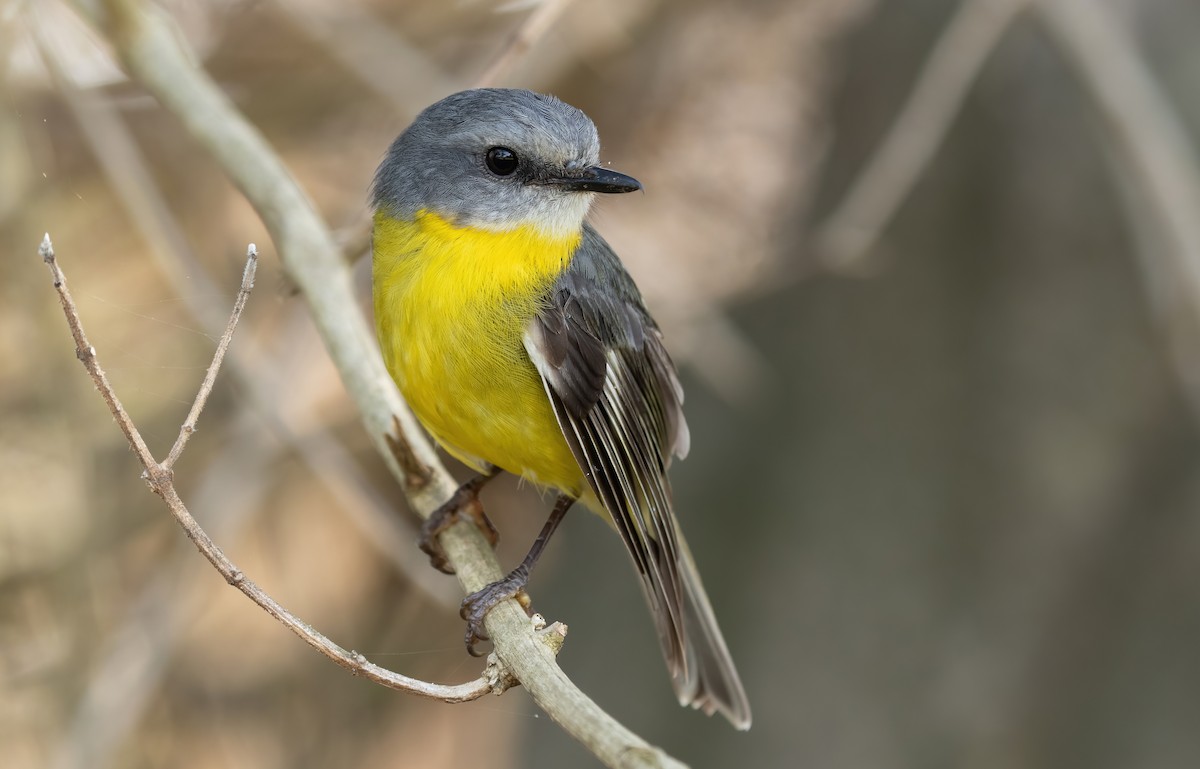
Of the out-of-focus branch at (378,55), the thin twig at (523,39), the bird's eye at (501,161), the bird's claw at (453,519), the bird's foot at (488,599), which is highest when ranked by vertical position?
the out-of-focus branch at (378,55)

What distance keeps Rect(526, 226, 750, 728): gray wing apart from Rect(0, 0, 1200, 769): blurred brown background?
1.27m

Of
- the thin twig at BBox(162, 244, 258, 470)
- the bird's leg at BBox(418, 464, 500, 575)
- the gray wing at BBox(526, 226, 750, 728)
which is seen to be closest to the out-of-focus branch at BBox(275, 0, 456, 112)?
the gray wing at BBox(526, 226, 750, 728)

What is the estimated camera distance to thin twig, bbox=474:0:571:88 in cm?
308

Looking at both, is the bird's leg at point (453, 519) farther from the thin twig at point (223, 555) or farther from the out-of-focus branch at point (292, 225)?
the thin twig at point (223, 555)

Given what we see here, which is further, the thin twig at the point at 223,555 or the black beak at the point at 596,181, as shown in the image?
the black beak at the point at 596,181

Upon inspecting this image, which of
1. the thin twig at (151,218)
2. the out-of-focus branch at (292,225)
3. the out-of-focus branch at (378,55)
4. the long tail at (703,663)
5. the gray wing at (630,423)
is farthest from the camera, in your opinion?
the out-of-focus branch at (378,55)

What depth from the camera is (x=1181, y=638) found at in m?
5.09

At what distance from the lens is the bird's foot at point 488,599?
259 centimetres

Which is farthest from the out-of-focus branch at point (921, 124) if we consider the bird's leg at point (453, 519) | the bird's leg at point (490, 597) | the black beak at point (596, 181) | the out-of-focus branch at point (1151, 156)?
the bird's leg at point (490, 597)

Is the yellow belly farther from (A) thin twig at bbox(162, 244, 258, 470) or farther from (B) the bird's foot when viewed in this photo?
(A) thin twig at bbox(162, 244, 258, 470)

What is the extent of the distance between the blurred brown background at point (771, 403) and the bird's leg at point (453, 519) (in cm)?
102

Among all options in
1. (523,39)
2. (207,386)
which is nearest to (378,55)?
(523,39)

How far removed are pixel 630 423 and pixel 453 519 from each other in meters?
0.51

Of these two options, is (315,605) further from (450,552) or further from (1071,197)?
(1071,197)
